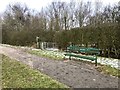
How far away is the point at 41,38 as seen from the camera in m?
29.2

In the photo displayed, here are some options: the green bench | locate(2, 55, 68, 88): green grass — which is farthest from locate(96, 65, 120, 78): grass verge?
→ locate(2, 55, 68, 88): green grass

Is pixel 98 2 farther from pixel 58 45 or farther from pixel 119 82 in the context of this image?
pixel 119 82

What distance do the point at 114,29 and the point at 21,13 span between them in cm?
4140

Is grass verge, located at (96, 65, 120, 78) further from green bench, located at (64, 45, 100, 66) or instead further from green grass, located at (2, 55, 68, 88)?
green grass, located at (2, 55, 68, 88)

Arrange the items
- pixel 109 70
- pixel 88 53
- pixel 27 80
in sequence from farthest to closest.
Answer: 1. pixel 88 53
2. pixel 109 70
3. pixel 27 80

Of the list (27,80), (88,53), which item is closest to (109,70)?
(27,80)

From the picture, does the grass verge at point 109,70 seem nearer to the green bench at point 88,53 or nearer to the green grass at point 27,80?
the green bench at point 88,53

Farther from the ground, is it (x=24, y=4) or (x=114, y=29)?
(x=24, y=4)

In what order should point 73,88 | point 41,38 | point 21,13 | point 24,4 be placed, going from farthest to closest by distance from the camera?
point 24,4
point 21,13
point 41,38
point 73,88

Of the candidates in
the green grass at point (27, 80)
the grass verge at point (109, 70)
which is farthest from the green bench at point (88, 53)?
the green grass at point (27, 80)

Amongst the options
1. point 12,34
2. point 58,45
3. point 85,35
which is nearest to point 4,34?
point 12,34

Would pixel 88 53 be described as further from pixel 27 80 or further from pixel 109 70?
pixel 27 80

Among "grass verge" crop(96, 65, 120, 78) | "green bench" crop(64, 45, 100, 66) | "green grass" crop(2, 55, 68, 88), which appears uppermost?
"green bench" crop(64, 45, 100, 66)

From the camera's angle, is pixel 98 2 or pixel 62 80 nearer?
pixel 62 80
